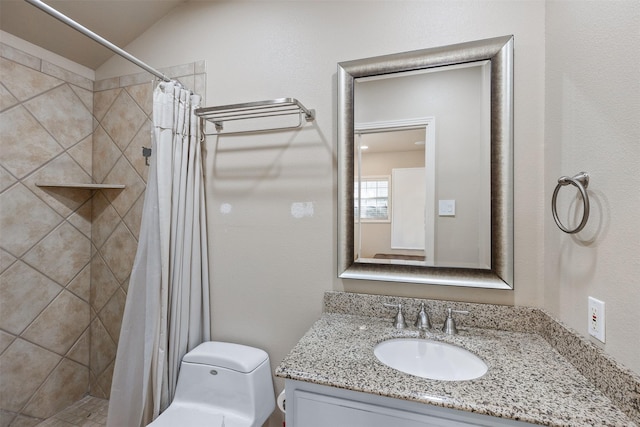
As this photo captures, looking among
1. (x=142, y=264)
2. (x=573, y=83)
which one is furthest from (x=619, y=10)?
(x=142, y=264)

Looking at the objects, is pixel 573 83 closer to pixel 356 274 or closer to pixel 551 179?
pixel 551 179

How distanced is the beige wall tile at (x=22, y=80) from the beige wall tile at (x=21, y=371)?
1324 mm

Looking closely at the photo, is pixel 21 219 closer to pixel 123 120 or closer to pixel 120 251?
pixel 120 251

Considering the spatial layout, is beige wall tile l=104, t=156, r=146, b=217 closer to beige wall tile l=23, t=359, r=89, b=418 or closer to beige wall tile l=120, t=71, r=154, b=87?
beige wall tile l=120, t=71, r=154, b=87

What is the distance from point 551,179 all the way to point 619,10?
0.52m

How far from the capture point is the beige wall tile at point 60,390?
165 centimetres

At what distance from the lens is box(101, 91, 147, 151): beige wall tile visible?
5.93 ft

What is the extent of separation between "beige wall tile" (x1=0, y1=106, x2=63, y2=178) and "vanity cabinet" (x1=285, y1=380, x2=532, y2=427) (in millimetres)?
1815

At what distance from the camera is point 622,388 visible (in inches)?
28.3

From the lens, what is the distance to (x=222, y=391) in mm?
1345

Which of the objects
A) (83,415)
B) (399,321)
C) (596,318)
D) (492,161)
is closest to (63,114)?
(83,415)

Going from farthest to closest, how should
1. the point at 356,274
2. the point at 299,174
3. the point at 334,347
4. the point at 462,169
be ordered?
the point at 299,174, the point at 356,274, the point at 462,169, the point at 334,347

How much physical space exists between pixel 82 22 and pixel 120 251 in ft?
4.27

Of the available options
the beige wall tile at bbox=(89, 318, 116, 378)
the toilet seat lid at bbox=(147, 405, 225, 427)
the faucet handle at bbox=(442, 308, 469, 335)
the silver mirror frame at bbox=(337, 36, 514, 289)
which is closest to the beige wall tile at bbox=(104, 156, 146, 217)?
the beige wall tile at bbox=(89, 318, 116, 378)
